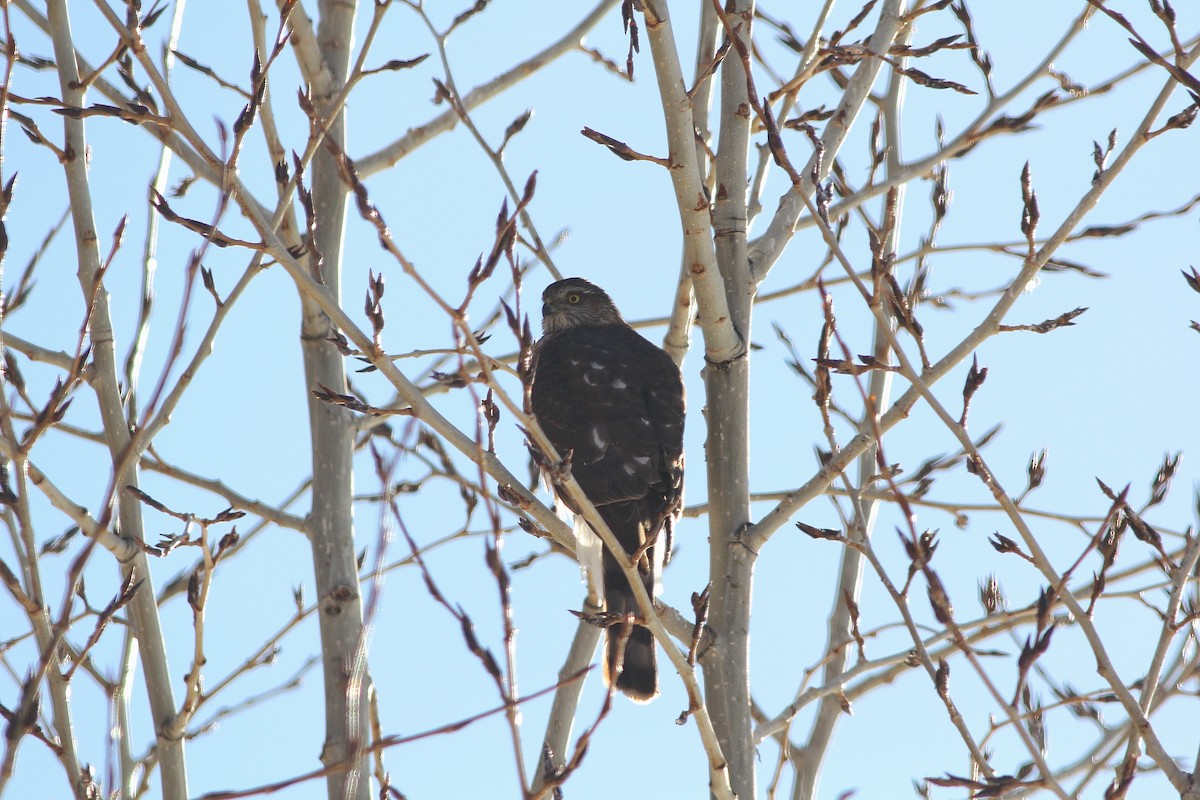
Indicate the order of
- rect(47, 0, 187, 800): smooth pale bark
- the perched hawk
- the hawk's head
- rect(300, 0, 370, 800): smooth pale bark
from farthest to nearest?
the hawk's head, the perched hawk, rect(300, 0, 370, 800): smooth pale bark, rect(47, 0, 187, 800): smooth pale bark

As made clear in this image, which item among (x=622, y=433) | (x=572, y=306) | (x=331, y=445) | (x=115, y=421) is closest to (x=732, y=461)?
(x=622, y=433)

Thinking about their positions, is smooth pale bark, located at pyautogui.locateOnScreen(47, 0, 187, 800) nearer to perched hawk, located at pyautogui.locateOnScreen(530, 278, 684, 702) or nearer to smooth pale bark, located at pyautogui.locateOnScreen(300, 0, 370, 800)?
smooth pale bark, located at pyautogui.locateOnScreen(300, 0, 370, 800)

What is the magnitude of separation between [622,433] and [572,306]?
2.35 meters

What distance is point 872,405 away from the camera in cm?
259

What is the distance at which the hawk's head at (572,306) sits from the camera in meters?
7.07

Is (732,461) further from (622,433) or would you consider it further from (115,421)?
(115,421)

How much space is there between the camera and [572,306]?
23.3 ft

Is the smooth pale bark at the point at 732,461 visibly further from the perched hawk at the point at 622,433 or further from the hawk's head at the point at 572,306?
the hawk's head at the point at 572,306

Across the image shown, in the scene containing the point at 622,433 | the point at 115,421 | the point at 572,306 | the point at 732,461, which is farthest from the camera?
the point at 572,306

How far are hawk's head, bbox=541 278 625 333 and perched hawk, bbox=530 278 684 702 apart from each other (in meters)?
1.15

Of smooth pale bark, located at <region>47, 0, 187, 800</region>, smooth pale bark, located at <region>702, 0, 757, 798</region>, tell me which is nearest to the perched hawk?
smooth pale bark, located at <region>702, 0, 757, 798</region>

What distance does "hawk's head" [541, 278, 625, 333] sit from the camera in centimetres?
707

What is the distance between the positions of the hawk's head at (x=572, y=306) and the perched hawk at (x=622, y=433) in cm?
115

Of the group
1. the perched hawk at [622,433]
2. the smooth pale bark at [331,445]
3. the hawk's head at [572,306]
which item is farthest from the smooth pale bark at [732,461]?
the hawk's head at [572,306]
